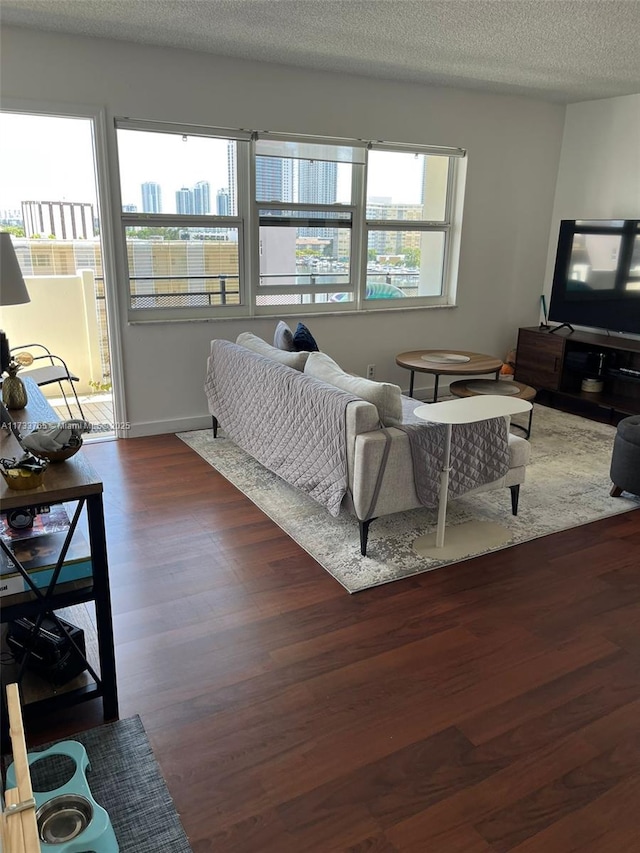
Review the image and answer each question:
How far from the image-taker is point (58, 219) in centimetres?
521

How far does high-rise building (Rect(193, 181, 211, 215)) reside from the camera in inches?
173

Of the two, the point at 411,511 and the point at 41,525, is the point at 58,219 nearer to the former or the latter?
the point at 411,511

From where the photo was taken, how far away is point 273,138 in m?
4.49

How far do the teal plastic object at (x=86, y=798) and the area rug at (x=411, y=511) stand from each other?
124 centimetres

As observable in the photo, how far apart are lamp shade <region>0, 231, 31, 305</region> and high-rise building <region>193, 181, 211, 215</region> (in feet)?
6.27

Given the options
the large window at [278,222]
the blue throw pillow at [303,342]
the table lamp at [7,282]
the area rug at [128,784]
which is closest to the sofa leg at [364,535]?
the area rug at [128,784]

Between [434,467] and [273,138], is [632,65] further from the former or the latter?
[434,467]

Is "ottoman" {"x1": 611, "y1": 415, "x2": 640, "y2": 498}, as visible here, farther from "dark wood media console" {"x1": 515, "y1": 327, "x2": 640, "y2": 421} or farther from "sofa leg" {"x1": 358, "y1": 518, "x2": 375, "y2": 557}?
"sofa leg" {"x1": 358, "y1": 518, "x2": 375, "y2": 557}

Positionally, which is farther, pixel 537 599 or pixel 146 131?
pixel 146 131

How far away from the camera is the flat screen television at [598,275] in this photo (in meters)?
5.03

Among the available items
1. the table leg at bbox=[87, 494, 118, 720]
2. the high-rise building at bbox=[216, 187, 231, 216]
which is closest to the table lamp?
the table leg at bbox=[87, 494, 118, 720]

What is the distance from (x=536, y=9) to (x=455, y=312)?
2.73m

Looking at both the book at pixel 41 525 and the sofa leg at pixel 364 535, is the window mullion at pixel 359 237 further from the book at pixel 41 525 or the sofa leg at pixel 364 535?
the book at pixel 41 525

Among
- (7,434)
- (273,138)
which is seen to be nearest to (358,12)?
(273,138)
